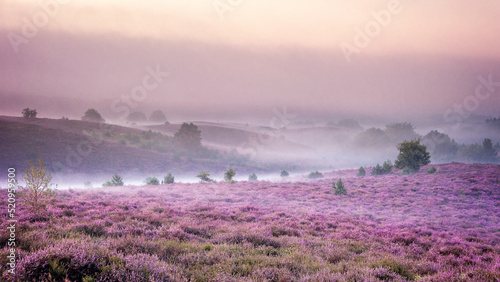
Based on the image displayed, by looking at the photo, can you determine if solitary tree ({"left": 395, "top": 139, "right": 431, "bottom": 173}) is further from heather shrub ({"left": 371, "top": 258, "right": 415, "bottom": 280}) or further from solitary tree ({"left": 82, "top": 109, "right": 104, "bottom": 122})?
solitary tree ({"left": 82, "top": 109, "right": 104, "bottom": 122})

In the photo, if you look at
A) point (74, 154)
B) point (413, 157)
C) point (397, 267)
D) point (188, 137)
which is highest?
point (188, 137)

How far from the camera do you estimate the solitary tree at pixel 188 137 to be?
271ft

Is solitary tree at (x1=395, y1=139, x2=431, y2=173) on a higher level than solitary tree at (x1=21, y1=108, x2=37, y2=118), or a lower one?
lower

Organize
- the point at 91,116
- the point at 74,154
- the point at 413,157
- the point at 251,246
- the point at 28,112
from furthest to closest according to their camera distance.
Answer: the point at 91,116 < the point at 28,112 < the point at 74,154 < the point at 413,157 < the point at 251,246

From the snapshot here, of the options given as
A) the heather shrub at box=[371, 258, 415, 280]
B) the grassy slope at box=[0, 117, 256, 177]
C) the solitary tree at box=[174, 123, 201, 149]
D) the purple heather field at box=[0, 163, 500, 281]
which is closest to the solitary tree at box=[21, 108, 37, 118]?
the grassy slope at box=[0, 117, 256, 177]

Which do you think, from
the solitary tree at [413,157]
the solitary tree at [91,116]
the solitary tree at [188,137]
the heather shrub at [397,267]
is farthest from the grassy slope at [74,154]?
the heather shrub at [397,267]

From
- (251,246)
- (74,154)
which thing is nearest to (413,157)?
(251,246)

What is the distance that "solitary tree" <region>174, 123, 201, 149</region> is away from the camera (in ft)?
271

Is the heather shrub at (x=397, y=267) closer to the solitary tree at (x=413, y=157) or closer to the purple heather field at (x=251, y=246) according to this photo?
the purple heather field at (x=251, y=246)

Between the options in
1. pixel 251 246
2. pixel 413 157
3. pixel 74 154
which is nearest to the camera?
pixel 251 246

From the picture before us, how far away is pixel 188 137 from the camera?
83688 mm

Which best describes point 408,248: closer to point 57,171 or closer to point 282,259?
point 282,259

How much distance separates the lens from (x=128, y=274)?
500cm

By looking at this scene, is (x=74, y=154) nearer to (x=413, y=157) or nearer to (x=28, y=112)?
(x=28, y=112)
